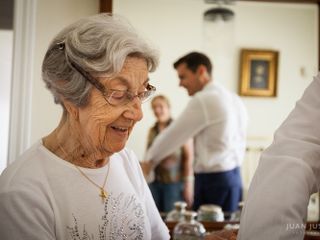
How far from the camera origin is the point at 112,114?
0.72 m

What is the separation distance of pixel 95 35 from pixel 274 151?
1.27ft

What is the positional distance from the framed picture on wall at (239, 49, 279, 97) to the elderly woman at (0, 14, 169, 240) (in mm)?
649

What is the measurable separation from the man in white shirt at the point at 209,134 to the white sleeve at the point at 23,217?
0.70m

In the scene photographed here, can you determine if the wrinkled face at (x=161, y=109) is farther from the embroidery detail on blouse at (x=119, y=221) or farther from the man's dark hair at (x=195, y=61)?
the embroidery detail on blouse at (x=119, y=221)

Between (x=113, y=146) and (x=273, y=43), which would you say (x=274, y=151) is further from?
(x=273, y=43)

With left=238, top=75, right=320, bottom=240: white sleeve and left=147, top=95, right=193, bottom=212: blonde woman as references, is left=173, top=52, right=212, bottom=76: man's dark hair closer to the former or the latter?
left=147, top=95, right=193, bottom=212: blonde woman

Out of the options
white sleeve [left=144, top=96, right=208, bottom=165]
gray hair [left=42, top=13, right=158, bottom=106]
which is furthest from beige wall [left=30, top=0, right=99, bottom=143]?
white sleeve [left=144, top=96, right=208, bottom=165]

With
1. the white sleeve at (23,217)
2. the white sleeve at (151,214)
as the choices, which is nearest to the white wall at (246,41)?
the white sleeve at (151,214)

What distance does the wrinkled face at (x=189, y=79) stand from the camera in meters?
1.32

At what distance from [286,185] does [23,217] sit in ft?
1.43

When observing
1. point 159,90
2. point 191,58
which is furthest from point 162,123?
point 191,58

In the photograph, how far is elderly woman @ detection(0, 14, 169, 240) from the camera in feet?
2.14

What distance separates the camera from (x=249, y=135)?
1.33 m

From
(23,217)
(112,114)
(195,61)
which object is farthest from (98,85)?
(195,61)
